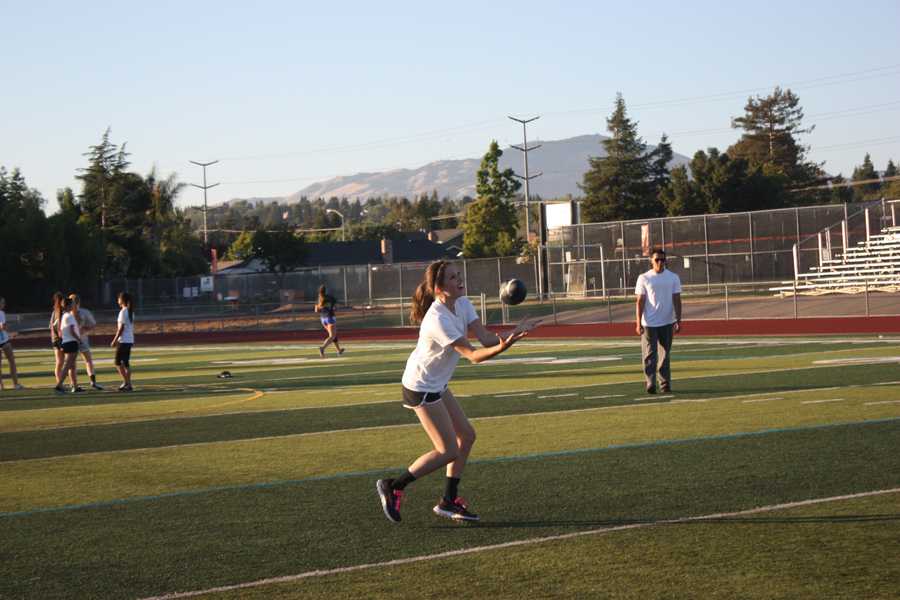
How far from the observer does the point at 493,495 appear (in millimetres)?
9789

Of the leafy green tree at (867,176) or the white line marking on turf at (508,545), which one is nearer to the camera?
the white line marking on turf at (508,545)

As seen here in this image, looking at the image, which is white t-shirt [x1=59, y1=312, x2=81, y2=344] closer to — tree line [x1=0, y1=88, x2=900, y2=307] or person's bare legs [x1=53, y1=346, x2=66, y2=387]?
person's bare legs [x1=53, y1=346, x2=66, y2=387]

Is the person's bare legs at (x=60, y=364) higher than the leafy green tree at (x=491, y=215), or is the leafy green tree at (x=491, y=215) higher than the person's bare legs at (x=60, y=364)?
the leafy green tree at (x=491, y=215)

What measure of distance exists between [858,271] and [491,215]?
5210 cm

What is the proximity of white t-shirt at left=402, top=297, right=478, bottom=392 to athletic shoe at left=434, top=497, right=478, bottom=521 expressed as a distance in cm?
81

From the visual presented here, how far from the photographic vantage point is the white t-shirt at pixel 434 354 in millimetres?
8586

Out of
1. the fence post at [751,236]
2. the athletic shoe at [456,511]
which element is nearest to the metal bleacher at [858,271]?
the fence post at [751,236]

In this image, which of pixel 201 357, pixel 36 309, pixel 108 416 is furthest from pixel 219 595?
pixel 36 309

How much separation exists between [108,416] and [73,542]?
9.78 meters

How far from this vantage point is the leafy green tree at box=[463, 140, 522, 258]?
9594cm

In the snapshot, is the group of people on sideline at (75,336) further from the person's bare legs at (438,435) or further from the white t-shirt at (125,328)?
the person's bare legs at (438,435)

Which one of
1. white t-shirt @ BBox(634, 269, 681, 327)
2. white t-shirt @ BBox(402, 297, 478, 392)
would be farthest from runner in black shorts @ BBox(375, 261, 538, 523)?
white t-shirt @ BBox(634, 269, 681, 327)

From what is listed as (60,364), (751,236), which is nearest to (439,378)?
(60,364)

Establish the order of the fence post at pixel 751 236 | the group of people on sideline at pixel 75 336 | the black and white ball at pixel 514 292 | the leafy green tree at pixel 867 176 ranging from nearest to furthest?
the black and white ball at pixel 514 292
the group of people on sideline at pixel 75 336
the fence post at pixel 751 236
the leafy green tree at pixel 867 176
